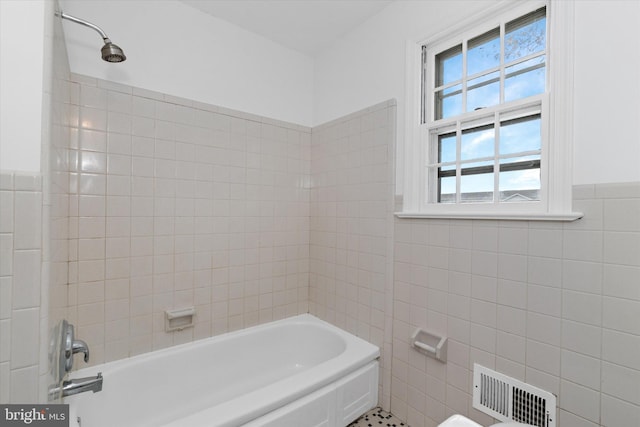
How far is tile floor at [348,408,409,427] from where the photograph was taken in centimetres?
183

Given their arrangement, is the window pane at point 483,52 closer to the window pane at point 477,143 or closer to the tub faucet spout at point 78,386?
the window pane at point 477,143

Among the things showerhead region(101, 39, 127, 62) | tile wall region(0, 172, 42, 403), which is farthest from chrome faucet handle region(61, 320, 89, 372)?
showerhead region(101, 39, 127, 62)

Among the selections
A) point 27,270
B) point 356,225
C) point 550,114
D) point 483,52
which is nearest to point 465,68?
point 483,52

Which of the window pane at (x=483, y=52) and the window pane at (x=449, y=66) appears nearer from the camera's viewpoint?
the window pane at (x=483, y=52)

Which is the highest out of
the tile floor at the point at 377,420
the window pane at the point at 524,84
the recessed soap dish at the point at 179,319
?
the window pane at the point at 524,84

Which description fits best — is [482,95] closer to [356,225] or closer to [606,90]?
[606,90]

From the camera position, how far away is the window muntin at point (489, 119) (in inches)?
56.4

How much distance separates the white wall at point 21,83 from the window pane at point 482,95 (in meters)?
1.87

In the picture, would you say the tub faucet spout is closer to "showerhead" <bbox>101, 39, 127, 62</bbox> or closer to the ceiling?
"showerhead" <bbox>101, 39, 127, 62</bbox>

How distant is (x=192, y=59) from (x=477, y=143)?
6.14 feet

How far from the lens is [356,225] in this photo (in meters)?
2.18

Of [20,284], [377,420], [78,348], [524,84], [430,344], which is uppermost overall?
[524,84]

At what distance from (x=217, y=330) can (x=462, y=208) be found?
1791mm

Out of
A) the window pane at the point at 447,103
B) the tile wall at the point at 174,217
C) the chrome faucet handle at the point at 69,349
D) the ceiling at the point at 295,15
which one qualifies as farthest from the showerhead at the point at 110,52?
the window pane at the point at 447,103
